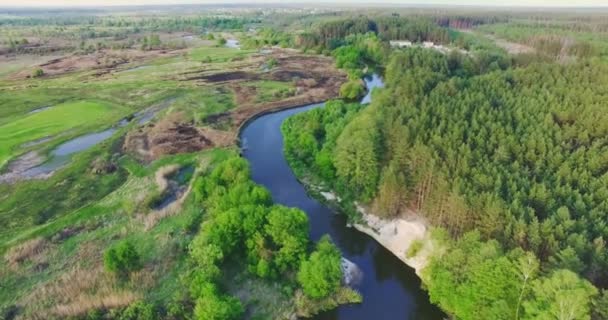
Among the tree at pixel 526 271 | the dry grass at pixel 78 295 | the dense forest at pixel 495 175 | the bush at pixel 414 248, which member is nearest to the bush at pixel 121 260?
the dry grass at pixel 78 295

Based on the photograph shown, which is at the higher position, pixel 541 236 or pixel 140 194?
pixel 541 236

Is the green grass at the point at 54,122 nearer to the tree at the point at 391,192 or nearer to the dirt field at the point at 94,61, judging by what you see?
the dirt field at the point at 94,61

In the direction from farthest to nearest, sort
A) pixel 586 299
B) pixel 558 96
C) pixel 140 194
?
pixel 558 96
pixel 140 194
pixel 586 299

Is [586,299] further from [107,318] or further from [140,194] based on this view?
[140,194]

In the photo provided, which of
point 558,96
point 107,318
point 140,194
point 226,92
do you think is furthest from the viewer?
point 226,92

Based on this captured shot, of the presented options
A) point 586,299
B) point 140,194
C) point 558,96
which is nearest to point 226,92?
point 140,194

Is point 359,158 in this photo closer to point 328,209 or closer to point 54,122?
point 328,209

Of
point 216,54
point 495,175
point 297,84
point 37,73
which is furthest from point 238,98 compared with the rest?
point 37,73
